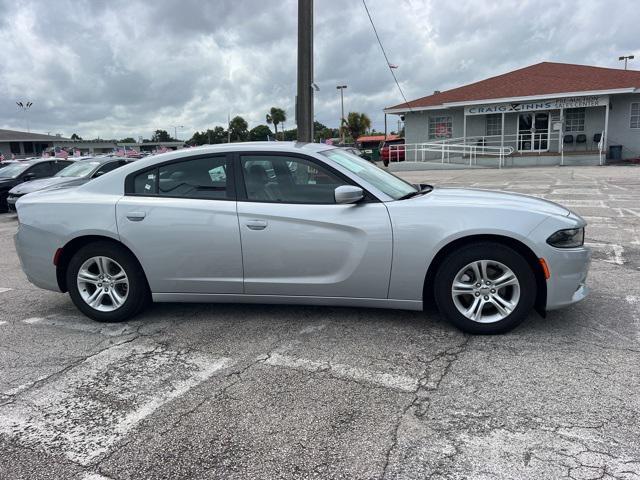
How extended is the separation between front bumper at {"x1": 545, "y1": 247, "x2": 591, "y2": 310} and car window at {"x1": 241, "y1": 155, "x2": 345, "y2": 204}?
1732 millimetres

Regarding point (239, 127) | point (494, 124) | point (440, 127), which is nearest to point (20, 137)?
point (239, 127)

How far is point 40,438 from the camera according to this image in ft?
9.70

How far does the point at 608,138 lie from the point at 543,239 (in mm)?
25371

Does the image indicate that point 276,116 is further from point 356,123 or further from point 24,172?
point 24,172

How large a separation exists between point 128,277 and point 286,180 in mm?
1635

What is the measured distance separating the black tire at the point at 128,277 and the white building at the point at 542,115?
928 inches

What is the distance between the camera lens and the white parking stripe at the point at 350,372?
3412mm

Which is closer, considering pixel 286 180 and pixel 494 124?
pixel 286 180

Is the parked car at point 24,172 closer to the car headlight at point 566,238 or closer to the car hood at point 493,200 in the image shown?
the car hood at point 493,200

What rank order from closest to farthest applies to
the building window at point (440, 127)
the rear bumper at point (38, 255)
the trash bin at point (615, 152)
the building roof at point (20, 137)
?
the rear bumper at point (38, 255) < the trash bin at point (615, 152) < the building window at point (440, 127) < the building roof at point (20, 137)

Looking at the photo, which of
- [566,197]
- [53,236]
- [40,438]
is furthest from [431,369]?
[566,197]

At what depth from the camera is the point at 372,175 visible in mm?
4711

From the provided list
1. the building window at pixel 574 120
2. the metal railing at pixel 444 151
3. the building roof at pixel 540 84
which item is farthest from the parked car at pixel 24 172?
the building window at pixel 574 120

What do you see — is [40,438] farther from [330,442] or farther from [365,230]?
[365,230]
